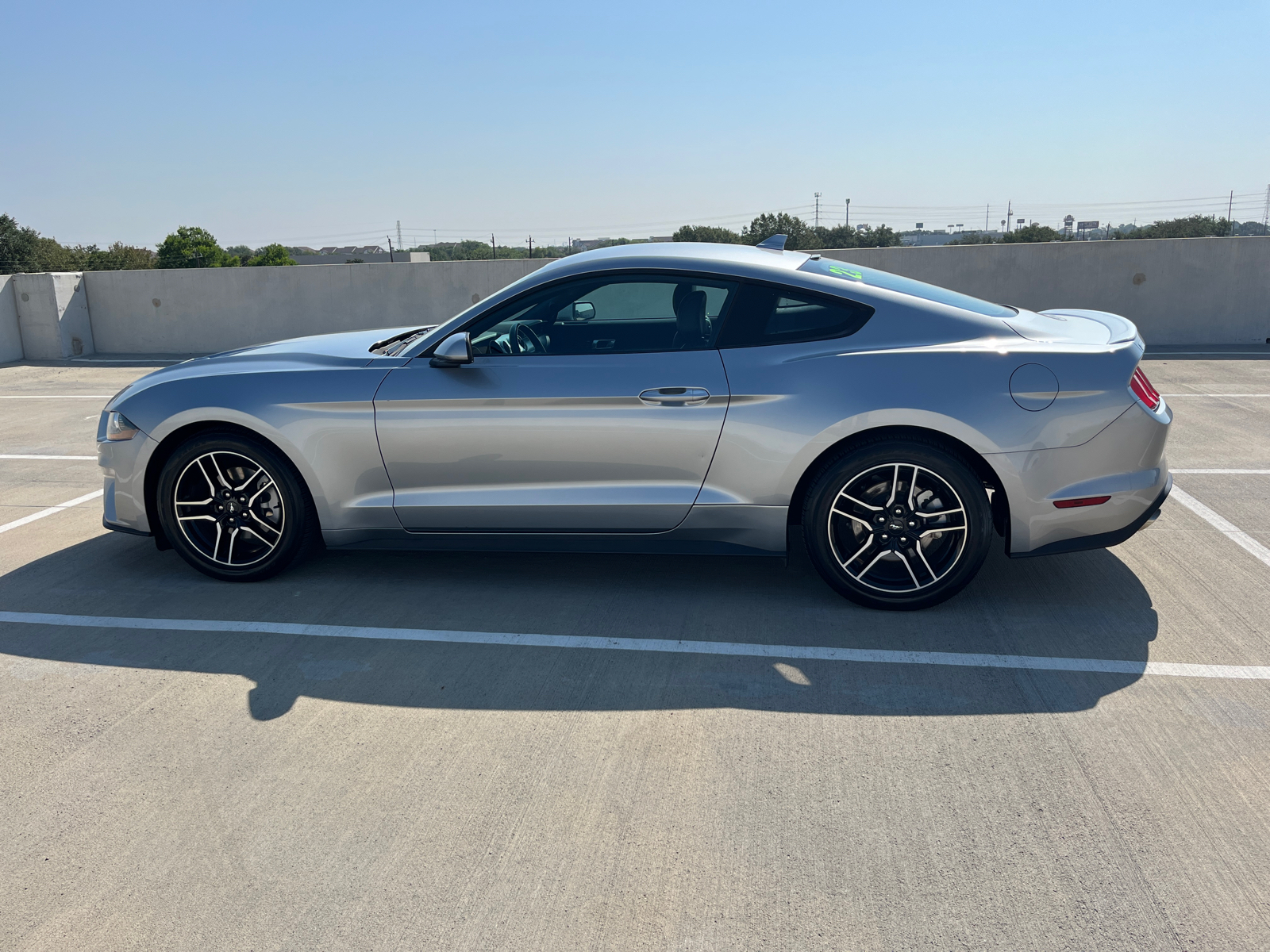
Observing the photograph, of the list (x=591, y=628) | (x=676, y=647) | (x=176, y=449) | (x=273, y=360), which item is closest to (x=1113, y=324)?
(x=676, y=647)

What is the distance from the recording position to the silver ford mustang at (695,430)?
3984 millimetres

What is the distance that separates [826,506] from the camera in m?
4.11

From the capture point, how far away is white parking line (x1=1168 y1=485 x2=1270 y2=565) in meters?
4.87

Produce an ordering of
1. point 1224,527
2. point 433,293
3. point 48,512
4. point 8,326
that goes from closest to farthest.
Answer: point 1224,527 < point 48,512 < point 8,326 < point 433,293

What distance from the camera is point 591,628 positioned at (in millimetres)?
4168

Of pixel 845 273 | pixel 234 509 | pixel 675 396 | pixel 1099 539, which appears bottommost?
pixel 1099 539

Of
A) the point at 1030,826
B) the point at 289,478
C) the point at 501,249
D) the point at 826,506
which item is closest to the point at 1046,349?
the point at 826,506

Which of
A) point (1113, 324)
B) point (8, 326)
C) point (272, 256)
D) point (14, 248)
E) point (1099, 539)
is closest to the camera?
point (1099, 539)

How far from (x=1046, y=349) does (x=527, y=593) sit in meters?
→ 2.55

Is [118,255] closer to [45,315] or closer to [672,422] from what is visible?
[45,315]

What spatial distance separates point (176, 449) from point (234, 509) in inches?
16.2

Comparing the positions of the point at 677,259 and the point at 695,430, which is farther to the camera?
the point at 677,259

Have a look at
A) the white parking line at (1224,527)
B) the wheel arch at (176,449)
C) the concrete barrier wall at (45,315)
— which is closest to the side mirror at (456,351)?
the wheel arch at (176,449)

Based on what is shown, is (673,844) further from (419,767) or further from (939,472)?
(939,472)
